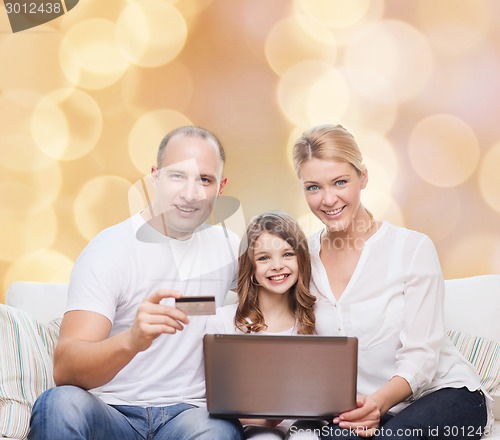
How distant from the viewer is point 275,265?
1.75 m

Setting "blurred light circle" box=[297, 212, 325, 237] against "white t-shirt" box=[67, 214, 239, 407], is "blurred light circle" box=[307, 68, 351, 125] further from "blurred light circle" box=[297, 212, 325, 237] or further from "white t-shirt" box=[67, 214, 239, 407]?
"white t-shirt" box=[67, 214, 239, 407]

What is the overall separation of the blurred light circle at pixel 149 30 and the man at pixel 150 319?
0.93m

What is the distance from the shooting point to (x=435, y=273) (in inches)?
64.5

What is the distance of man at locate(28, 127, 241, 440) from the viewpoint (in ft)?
4.36

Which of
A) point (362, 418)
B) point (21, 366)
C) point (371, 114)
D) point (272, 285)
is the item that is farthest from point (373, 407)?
point (371, 114)

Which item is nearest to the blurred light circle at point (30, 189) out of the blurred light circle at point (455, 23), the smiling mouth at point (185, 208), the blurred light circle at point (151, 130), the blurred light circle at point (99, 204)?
the blurred light circle at point (99, 204)

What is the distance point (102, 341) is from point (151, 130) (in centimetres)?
133

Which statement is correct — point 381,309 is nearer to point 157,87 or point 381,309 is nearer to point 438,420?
point 438,420

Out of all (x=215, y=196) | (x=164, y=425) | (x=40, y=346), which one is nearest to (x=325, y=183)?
(x=215, y=196)

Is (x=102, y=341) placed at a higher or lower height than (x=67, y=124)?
lower

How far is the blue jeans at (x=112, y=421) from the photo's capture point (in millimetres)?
1302

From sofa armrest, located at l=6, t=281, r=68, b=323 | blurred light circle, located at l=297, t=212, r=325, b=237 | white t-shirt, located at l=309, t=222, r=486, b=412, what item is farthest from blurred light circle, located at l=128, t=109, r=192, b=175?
white t-shirt, located at l=309, t=222, r=486, b=412

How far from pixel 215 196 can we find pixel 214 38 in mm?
1066

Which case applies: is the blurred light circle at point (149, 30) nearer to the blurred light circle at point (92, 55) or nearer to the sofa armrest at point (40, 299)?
the blurred light circle at point (92, 55)
